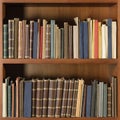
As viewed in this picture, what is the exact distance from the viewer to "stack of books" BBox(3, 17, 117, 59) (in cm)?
214

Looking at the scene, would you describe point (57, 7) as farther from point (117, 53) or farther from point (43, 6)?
point (117, 53)

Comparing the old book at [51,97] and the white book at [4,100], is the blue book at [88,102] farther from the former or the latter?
the white book at [4,100]

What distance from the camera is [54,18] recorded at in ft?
7.92

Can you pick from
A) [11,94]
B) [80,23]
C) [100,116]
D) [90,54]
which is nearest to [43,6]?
[80,23]

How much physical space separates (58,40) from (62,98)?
38 cm

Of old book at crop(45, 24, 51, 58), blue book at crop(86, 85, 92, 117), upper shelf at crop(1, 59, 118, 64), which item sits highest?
old book at crop(45, 24, 51, 58)

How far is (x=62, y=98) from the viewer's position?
218cm

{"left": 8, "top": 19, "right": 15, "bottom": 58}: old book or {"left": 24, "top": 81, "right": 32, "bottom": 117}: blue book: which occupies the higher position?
{"left": 8, "top": 19, "right": 15, "bottom": 58}: old book

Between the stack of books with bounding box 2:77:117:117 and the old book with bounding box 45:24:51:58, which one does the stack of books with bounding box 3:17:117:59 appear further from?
the stack of books with bounding box 2:77:117:117

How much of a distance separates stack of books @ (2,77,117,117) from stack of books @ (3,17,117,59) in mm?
176

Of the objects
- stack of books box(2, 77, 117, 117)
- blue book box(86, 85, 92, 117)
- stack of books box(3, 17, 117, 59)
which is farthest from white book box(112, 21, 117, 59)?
blue book box(86, 85, 92, 117)

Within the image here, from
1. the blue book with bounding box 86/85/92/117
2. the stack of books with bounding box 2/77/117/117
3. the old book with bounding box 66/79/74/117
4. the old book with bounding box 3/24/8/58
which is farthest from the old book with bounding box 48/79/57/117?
the old book with bounding box 3/24/8/58

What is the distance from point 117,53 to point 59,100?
485mm

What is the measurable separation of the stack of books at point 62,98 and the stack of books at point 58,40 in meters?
0.18
